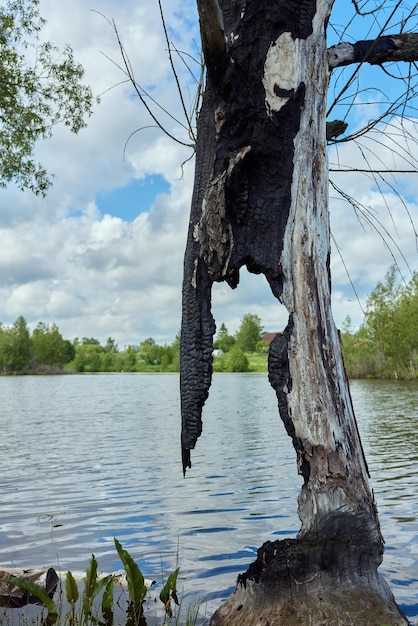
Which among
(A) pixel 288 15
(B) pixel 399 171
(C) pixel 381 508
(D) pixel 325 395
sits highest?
(A) pixel 288 15

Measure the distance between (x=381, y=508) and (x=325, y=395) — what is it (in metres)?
5.09

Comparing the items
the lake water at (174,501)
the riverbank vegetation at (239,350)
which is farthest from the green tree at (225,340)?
the lake water at (174,501)

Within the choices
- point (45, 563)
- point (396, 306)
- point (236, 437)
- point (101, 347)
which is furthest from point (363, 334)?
point (101, 347)

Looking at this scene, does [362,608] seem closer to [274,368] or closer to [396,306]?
[274,368]

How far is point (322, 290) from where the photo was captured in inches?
148

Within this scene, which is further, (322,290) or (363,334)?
(363,334)

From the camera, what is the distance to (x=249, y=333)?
114 metres

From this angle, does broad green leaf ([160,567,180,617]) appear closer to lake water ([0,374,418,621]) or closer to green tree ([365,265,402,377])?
lake water ([0,374,418,621])

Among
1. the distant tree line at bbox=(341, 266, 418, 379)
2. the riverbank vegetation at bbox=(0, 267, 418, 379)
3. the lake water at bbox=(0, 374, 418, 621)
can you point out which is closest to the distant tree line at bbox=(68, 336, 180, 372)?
the riverbank vegetation at bbox=(0, 267, 418, 379)

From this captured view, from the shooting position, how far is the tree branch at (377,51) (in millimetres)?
4434

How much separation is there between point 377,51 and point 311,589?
388cm

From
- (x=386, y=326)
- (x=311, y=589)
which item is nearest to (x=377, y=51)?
(x=311, y=589)

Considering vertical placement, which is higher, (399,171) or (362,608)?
(399,171)

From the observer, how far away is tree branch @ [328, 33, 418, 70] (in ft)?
14.5
